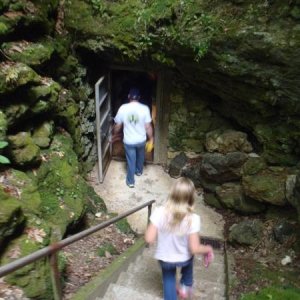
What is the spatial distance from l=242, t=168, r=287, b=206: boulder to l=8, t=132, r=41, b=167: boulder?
404cm

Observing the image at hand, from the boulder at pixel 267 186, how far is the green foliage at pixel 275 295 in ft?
8.07

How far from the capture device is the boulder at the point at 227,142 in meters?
8.52

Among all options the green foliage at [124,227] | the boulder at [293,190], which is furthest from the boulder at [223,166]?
the green foliage at [124,227]

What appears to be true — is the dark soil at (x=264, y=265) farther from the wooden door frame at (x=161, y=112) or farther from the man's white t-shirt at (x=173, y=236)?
the wooden door frame at (x=161, y=112)

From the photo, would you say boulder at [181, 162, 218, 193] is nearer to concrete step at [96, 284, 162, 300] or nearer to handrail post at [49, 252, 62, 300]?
concrete step at [96, 284, 162, 300]

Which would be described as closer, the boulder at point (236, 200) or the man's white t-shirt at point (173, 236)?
the man's white t-shirt at point (173, 236)

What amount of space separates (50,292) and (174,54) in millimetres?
5055

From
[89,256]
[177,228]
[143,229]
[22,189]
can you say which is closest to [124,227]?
[143,229]

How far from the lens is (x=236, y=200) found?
8.20 m

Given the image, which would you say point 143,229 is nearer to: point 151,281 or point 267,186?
point 267,186

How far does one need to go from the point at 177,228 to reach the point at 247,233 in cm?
404

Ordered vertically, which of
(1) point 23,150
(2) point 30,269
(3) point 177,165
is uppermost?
(1) point 23,150

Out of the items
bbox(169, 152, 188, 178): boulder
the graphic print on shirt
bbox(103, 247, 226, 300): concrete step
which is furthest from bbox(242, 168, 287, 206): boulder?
the graphic print on shirt

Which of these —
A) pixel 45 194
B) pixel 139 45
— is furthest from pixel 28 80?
pixel 139 45
